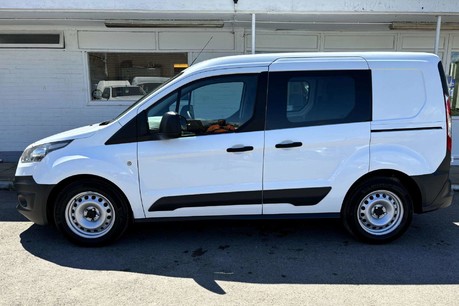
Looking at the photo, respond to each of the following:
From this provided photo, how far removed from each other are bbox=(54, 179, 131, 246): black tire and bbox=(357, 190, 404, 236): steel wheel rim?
252 centimetres

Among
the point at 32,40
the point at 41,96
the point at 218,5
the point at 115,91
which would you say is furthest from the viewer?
the point at 115,91

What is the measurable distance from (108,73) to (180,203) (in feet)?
17.3

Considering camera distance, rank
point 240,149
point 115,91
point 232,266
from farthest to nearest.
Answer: point 115,91
point 240,149
point 232,266

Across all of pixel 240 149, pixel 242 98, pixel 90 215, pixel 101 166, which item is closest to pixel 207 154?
pixel 240 149

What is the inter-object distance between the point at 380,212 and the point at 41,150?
12.1 feet

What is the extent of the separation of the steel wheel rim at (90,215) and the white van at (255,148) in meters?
0.01

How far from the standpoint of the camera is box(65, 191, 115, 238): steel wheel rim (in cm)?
395

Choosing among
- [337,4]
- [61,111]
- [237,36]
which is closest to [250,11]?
[337,4]

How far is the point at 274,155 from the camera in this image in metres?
3.83

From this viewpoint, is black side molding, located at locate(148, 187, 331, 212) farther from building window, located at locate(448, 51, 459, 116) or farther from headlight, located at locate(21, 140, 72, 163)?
building window, located at locate(448, 51, 459, 116)

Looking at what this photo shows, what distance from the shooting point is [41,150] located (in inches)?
156

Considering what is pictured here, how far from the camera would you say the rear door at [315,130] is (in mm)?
3840

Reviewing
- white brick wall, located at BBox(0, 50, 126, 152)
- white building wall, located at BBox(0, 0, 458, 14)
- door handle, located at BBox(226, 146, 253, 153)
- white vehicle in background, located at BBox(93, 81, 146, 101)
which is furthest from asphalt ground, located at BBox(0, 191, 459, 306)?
white vehicle in background, located at BBox(93, 81, 146, 101)

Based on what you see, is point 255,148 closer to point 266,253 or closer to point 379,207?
point 266,253
